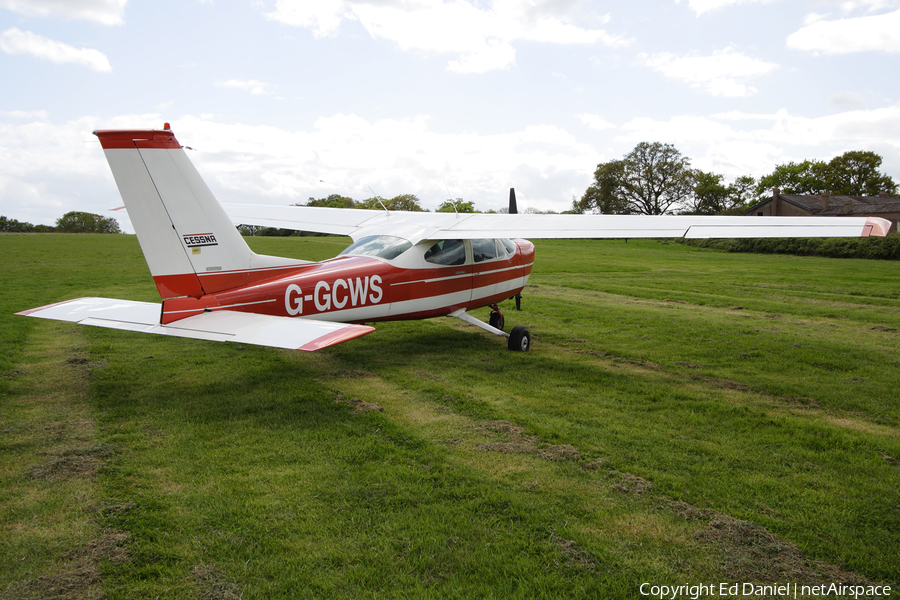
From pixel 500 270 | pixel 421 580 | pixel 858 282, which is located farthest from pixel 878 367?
pixel 858 282

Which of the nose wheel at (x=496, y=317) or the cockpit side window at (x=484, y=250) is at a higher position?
the cockpit side window at (x=484, y=250)

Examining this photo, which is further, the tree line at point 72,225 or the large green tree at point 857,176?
the large green tree at point 857,176

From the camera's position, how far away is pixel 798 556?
333 cm

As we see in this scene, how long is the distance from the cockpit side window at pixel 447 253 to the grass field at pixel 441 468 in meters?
1.48

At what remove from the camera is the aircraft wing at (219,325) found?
5117 millimetres

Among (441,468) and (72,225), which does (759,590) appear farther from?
(72,225)

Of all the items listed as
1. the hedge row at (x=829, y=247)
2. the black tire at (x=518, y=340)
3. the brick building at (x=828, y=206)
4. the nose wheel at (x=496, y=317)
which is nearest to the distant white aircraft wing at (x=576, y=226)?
the black tire at (x=518, y=340)

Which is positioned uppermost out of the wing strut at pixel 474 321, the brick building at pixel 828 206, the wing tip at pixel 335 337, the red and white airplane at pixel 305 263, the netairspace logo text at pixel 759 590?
the brick building at pixel 828 206

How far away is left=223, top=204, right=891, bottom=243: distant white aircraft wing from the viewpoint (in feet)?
23.6

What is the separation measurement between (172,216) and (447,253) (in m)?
4.20

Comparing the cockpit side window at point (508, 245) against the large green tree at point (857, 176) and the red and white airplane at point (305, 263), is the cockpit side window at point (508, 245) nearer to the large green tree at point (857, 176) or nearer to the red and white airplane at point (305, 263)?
the red and white airplane at point (305, 263)

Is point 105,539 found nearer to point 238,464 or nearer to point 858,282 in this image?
point 238,464

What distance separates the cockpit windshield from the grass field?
1613 mm

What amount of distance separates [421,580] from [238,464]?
215 cm
